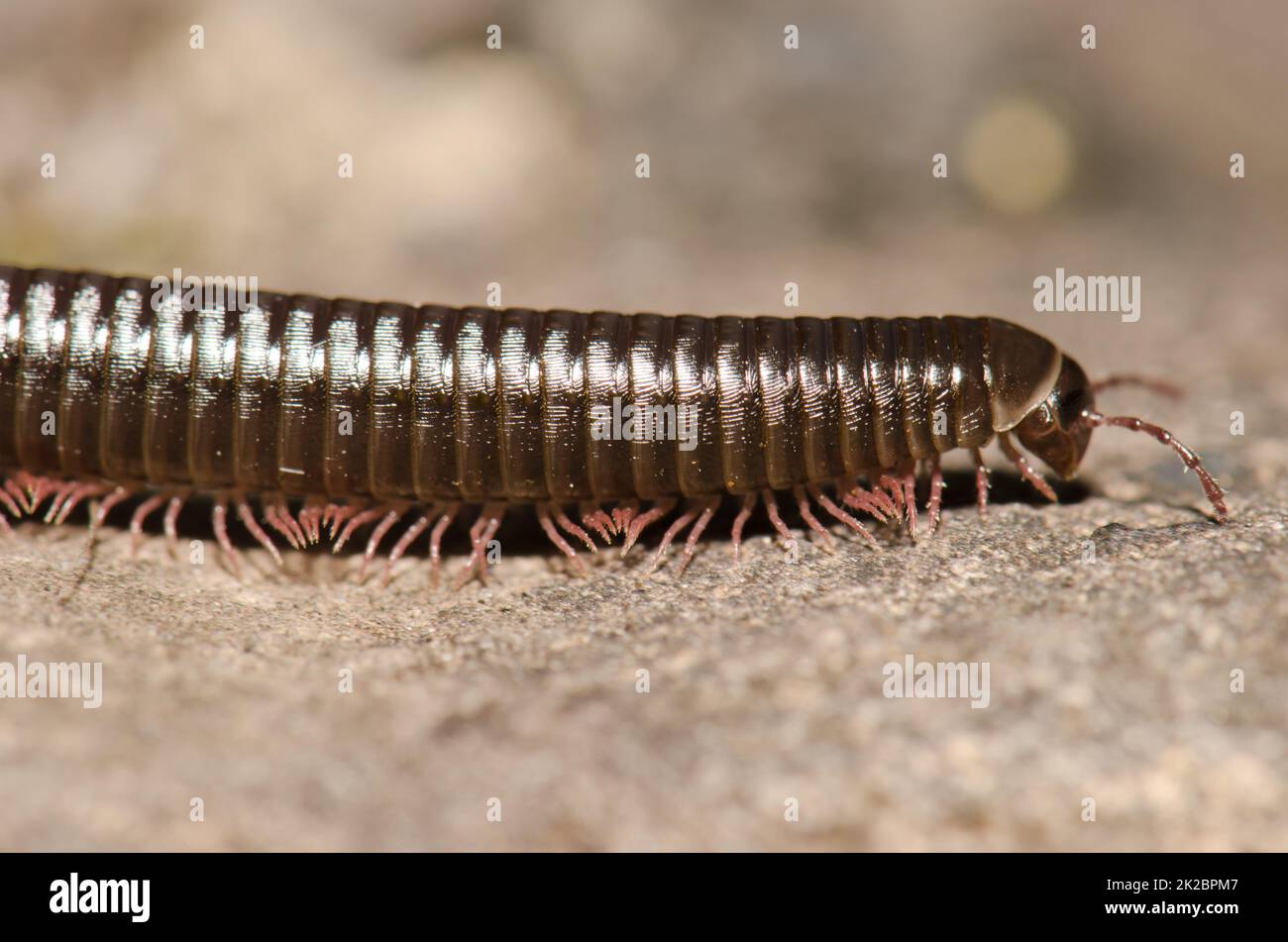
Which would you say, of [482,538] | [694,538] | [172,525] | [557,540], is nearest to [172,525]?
[172,525]

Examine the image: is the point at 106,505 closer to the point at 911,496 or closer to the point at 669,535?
the point at 669,535

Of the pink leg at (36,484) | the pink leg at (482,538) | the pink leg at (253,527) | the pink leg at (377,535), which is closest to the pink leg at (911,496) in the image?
the pink leg at (482,538)

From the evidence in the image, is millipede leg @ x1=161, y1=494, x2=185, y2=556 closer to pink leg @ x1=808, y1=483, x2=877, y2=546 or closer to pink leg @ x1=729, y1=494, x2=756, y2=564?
pink leg @ x1=729, y1=494, x2=756, y2=564

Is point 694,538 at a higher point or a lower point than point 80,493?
lower

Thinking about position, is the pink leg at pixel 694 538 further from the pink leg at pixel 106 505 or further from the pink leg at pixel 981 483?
the pink leg at pixel 106 505

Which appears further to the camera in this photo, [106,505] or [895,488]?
[106,505]

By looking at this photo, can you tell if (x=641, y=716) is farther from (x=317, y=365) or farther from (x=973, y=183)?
(x=973, y=183)
